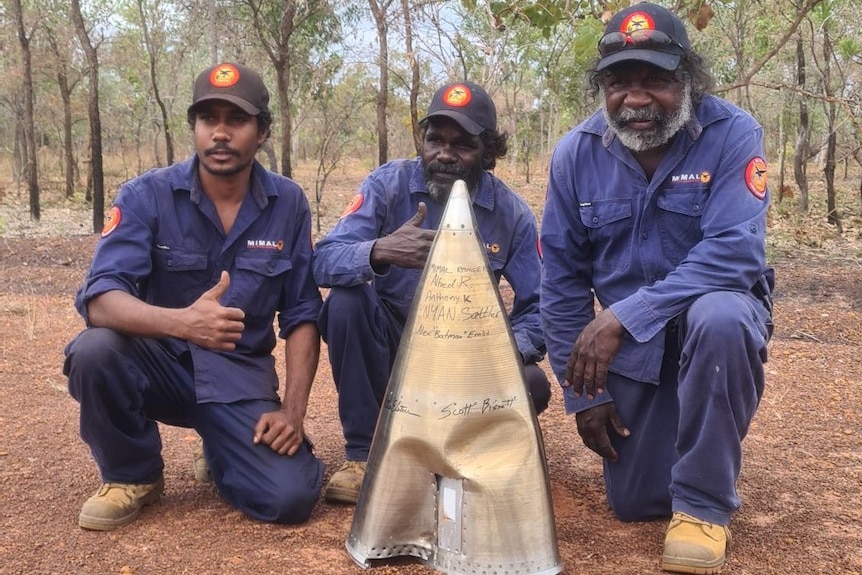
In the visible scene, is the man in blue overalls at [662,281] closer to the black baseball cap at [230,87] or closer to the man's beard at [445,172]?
the man's beard at [445,172]

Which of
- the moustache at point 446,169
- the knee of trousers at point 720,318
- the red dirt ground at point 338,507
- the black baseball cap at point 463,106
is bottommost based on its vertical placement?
the red dirt ground at point 338,507

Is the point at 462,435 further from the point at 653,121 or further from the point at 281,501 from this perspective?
the point at 653,121

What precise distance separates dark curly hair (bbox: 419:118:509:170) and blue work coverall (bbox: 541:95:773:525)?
0.39 metres

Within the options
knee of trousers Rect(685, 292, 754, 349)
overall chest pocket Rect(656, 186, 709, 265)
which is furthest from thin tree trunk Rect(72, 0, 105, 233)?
knee of trousers Rect(685, 292, 754, 349)

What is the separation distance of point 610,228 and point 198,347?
1.49 metres

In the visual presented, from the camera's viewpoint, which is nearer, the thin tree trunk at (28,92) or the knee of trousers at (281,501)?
the knee of trousers at (281,501)

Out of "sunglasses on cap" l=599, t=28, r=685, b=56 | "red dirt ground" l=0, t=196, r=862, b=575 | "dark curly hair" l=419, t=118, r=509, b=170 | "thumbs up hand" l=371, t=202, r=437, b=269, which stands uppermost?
"sunglasses on cap" l=599, t=28, r=685, b=56

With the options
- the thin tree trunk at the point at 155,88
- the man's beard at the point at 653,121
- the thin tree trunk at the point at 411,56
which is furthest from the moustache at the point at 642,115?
the thin tree trunk at the point at 155,88

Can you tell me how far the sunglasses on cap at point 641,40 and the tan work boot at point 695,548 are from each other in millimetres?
1477

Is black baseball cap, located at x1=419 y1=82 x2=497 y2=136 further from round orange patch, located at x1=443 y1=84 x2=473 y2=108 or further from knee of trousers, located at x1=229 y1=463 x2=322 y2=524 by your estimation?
knee of trousers, located at x1=229 y1=463 x2=322 y2=524

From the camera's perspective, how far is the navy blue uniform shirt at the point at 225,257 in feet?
9.59

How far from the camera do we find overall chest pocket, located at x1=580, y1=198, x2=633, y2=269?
2869mm

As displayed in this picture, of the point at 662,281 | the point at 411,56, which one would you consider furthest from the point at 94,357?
the point at 411,56

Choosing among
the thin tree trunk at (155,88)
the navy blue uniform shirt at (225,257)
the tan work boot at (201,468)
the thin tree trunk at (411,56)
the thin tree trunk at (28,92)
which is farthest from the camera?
the thin tree trunk at (155,88)
